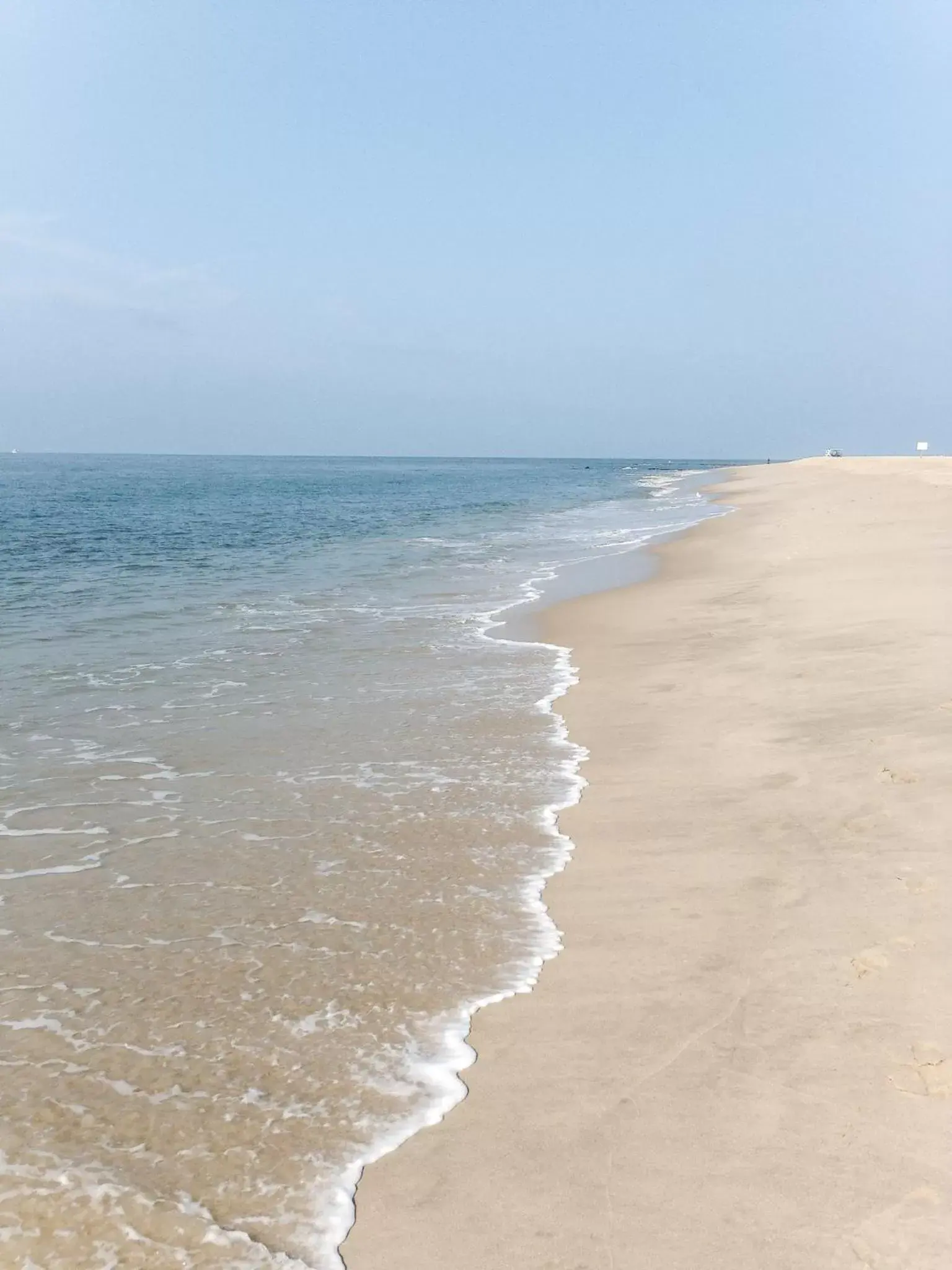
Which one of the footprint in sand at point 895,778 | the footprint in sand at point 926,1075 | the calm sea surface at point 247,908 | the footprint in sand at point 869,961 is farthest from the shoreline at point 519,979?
the footprint in sand at point 895,778

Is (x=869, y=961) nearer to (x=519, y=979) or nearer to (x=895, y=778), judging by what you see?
(x=519, y=979)

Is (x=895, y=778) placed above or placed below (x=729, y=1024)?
above

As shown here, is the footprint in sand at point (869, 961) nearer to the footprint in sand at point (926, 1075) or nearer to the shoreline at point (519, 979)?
the footprint in sand at point (926, 1075)

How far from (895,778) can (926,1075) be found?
3.20 metres

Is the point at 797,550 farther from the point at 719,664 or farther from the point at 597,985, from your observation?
the point at 597,985

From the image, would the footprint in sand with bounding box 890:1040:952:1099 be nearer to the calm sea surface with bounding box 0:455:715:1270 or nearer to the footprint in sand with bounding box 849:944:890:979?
the footprint in sand with bounding box 849:944:890:979

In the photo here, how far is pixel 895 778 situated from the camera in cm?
650

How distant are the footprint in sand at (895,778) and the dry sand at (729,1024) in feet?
0.07

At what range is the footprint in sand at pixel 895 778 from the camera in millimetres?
6426

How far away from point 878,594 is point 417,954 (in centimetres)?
1070

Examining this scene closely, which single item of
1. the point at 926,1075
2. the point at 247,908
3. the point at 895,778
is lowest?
the point at 247,908

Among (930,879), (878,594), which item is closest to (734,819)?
(930,879)

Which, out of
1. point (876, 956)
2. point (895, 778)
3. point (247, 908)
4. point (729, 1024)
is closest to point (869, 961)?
point (876, 956)

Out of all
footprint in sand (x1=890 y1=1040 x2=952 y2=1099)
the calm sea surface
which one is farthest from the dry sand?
the calm sea surface
